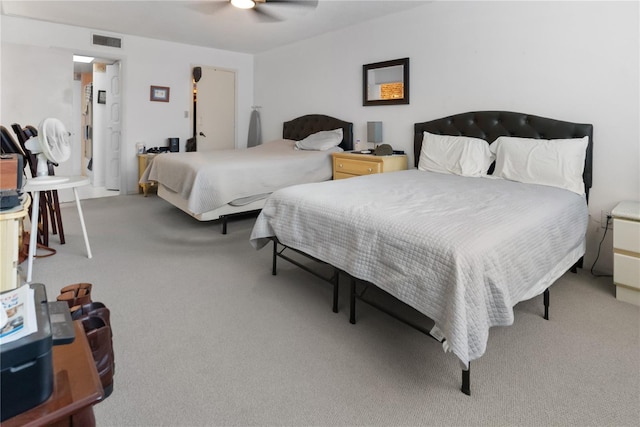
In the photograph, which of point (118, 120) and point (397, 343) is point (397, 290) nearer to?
point (397, 343)

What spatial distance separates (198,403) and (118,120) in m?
5.73

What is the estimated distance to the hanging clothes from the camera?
6727 millimetres

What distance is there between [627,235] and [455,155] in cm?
146

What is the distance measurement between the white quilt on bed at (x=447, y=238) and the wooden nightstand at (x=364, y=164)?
1235 millimetres

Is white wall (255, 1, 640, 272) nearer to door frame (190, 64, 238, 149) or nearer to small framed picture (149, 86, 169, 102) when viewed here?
door frame (190, 64, 238, 149)

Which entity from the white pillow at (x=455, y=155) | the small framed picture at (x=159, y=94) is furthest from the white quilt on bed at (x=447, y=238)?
the small framed picture at (x=159, y=94)

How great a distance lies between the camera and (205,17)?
455 centimetres

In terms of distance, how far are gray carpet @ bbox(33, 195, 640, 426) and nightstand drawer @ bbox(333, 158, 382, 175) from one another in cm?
168

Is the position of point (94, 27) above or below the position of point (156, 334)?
above

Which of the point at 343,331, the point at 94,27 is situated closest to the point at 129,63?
the point at 94,27

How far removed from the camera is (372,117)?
4723 mm

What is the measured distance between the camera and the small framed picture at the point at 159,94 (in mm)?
5902

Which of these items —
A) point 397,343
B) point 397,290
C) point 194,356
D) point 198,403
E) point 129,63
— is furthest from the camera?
point 129,63

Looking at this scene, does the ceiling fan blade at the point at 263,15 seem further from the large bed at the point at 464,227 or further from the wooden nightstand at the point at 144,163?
the wooden nightstand at the point at 144,163
